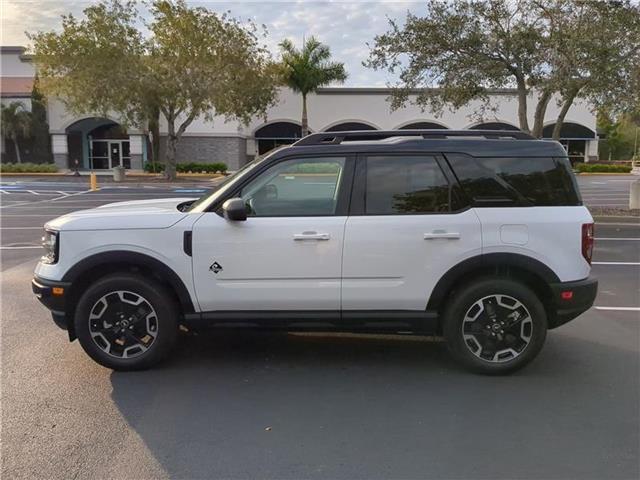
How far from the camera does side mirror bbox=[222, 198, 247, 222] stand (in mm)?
4285

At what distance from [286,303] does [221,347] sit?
3.65ft

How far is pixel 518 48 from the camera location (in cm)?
1462

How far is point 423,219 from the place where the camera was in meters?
4.44

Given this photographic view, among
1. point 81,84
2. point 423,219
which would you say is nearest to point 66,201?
point 81,84

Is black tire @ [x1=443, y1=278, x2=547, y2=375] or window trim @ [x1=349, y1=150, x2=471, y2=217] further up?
window trim @ [x1=349, y1=150, x2=471, y2=217]

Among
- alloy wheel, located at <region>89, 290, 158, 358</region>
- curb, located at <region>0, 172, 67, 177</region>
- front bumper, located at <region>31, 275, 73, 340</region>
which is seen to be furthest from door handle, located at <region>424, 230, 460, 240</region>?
curb, located at <region>0, 172, 67, 177</region>

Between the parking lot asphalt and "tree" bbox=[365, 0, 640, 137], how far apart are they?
984 centimetres

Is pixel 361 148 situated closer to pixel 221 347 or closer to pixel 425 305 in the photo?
pixel 425 305

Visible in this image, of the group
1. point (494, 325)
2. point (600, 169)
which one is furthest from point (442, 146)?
point (600, 169)

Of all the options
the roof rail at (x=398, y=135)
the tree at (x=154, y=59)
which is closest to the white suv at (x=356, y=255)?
the roof rail at (x=398, y=135)

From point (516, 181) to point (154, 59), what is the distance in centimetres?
2784

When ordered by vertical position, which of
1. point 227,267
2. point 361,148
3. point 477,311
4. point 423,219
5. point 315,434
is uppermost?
point 361,148

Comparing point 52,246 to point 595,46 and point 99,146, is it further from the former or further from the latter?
point 99,146

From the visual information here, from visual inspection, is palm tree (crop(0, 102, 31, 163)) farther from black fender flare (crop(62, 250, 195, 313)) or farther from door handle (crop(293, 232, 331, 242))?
door handle (crop(293, 232, 331, 242))
